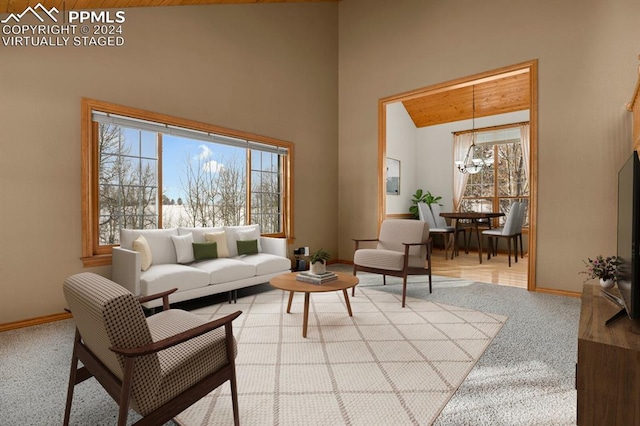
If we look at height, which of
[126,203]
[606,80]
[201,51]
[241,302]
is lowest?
[241,302]

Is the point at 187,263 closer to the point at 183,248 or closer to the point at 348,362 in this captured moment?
the point at 183,248

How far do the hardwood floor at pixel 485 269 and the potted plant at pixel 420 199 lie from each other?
1599 mm

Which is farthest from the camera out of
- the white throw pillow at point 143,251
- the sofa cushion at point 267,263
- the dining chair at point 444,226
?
the dining chair at point 444,226

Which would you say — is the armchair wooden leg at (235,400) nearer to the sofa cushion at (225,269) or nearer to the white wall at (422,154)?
the sofa cushion at (225,269)

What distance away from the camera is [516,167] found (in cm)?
747

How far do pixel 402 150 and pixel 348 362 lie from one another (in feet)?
22.3

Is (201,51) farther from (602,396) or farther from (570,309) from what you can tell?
(570,309)

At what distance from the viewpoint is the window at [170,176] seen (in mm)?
3471

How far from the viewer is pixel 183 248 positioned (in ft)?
12.3

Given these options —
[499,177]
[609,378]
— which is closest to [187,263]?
[609,378]

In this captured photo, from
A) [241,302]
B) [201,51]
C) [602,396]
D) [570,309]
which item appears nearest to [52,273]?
[241,302]

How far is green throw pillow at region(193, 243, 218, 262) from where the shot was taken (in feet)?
12.6

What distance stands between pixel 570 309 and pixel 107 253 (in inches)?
188

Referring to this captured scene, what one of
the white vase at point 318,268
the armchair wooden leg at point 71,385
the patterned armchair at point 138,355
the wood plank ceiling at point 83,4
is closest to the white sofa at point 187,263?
the white vase at point 318,268
